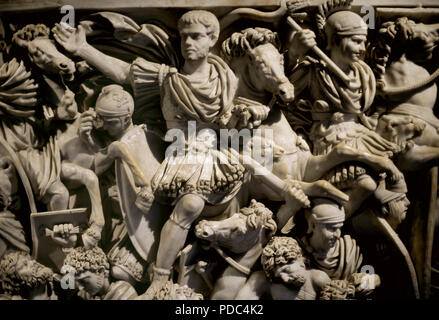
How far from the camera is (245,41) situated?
5191 millimetres

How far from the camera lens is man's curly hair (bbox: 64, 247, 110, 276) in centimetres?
507

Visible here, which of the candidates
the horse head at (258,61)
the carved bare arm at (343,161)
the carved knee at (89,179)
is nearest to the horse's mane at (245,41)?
the horse head at (258,61)

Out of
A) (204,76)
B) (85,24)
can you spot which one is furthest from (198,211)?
(85,24)

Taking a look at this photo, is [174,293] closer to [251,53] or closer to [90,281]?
[90,281]

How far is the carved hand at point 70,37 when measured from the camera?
5.23m

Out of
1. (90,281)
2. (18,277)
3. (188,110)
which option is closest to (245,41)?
(188,110)

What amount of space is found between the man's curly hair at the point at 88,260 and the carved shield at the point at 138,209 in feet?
0.70

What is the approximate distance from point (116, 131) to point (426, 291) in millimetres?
2188

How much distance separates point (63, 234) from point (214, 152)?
41.3 inches

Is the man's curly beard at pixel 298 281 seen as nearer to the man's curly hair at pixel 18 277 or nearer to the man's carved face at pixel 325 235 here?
the man's carved face at pixel 325 235

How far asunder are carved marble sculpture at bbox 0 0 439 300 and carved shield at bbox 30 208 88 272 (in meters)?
0.01

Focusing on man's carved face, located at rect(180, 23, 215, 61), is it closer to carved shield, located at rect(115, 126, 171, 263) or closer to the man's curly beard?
carved shield, located at rect(115, 126, 171, 263)

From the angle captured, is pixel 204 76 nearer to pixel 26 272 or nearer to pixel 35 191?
pixel 35 191

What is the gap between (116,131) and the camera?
17.1 feet
